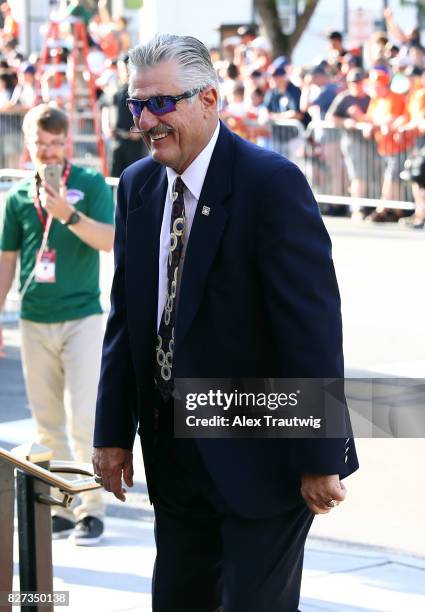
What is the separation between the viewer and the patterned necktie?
3584 mm

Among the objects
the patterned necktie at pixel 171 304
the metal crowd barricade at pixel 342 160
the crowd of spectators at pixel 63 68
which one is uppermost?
the patterned necktie at pixel 171 304

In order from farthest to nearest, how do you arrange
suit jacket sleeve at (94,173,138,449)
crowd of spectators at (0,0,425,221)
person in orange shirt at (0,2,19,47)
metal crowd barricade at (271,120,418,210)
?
person in orange shirt at (0,2,19,47)
metal crowd barricade at (271,120,418,210)
crowd of spectators at (0,0,425,221)
suit jacket sleeve at (94,173,138,449)

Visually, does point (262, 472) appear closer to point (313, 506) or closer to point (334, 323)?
point (313, 506)

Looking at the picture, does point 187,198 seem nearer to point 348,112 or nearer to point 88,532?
point 88,532

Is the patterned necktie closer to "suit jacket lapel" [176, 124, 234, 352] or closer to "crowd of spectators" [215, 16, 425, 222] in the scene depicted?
"suit jacket lapel" [176, 124, 234, 352]

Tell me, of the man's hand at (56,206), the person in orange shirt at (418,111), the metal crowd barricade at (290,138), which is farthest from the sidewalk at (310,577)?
the metal crowd barricade at (290,138)

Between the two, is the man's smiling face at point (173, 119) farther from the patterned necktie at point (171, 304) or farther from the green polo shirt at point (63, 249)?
the green polo shirt at point (63, 249)

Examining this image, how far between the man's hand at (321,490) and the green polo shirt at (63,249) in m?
3.07

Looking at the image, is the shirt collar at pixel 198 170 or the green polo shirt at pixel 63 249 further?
the green polo shirt at pixel 63 249

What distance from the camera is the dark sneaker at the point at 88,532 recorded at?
6234mm

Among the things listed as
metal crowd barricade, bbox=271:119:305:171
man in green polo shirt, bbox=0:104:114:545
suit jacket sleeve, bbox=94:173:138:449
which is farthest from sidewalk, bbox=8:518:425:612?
metal crowd barricade, bbox=271:119:305:171

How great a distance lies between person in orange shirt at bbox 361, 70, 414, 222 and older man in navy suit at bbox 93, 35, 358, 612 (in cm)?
1353

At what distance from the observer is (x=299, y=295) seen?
3.40 meters

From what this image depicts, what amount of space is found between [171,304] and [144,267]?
142mm
